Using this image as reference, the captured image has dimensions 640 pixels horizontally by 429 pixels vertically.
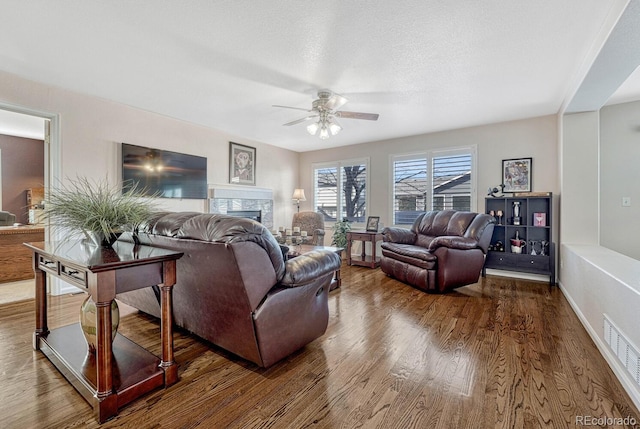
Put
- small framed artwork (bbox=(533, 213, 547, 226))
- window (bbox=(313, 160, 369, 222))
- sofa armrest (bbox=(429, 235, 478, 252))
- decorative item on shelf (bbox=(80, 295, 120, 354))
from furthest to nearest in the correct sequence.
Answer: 1. window (bbox=(313, 160, 369, 222))
2. small framed artwork (bbox=(533, 213, 547, 226))
3. sofa armrest (bbox=(429, 235, 478, 252))
4. decorative item on shelf (bbox=(80, 295, 120, 354))

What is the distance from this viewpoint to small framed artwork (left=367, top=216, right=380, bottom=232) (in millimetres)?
5281

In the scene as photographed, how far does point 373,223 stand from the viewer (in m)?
5.34

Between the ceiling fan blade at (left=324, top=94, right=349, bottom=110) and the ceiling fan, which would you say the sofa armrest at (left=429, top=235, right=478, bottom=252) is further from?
the ceiling fan blade at (left=324, top=94, right=349, bottom=110)

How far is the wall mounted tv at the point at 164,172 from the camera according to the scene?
386 cm

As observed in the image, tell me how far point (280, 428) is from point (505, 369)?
146cm

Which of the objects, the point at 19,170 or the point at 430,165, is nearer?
the point at 430,165

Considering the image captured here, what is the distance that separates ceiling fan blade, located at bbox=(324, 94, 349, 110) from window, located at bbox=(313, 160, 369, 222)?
247 centimetres

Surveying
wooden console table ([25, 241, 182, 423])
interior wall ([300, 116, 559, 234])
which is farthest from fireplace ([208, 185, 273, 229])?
wooden console table ([25, 241, 182, 423])

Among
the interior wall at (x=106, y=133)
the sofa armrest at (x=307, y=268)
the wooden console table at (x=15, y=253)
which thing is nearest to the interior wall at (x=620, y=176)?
the sofa armrest at (x=307, y=268)

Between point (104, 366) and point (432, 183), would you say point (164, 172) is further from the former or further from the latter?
point (432, 183)

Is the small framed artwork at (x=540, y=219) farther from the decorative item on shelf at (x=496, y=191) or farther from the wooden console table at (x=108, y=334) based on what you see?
the wooden console table at (x=108, y=334)

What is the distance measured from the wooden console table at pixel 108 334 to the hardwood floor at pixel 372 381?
0.08 metres

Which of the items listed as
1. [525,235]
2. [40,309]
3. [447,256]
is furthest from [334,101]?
[525,235]

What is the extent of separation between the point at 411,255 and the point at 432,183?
192cm
